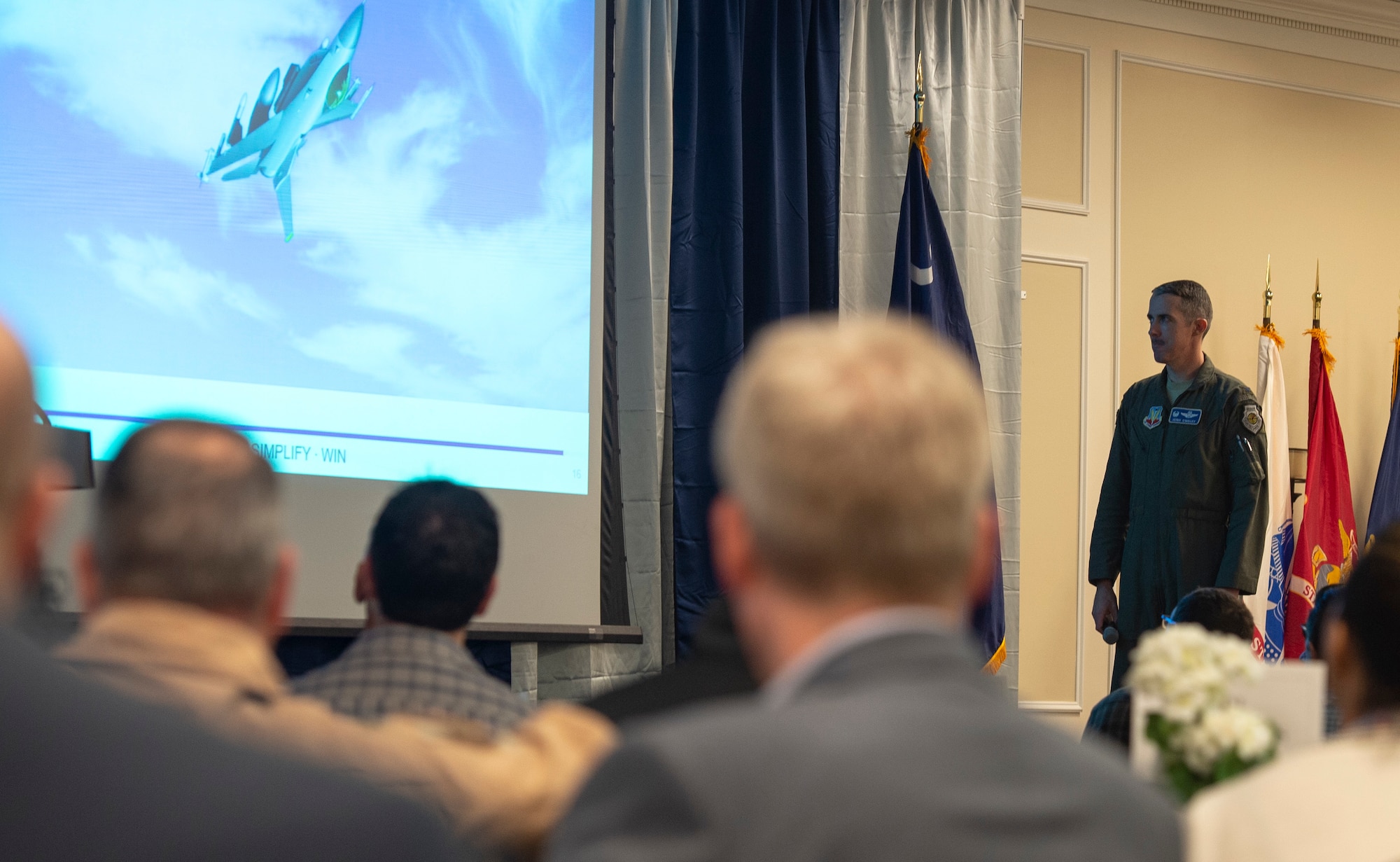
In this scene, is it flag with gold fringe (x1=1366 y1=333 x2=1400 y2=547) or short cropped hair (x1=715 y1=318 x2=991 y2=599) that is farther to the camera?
flag with gold fringe (x1=1366 y1=333 x2=1400 y2=547)

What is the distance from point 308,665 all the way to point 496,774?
2626 mm

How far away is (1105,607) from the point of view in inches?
175

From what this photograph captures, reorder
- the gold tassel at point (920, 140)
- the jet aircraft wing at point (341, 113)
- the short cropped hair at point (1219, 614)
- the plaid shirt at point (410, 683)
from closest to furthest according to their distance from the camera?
the plaid shirt at point (410, 683) < the short cropped hair at point (1219, 614) < the jet aircraft wing at point (341, 113) < the gold tassel at point (920, 140)

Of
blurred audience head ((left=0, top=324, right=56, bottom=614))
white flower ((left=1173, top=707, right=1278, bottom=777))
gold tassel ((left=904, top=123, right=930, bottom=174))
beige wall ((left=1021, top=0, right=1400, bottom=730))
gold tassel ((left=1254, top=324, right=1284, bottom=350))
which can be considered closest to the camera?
blurred audience head ((left=0, top=324, right=56, bottom=614))

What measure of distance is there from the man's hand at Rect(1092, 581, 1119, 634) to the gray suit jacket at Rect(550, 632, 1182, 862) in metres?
3.81

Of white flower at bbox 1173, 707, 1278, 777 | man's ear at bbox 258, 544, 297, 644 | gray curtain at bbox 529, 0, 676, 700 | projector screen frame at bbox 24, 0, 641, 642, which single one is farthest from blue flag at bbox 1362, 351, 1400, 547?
man's ear at bbox 258, 544, 297, 644

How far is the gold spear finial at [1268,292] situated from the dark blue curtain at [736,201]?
2.11m

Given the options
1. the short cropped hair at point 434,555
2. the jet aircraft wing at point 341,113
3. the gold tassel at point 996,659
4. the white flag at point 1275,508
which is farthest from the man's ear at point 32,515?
the white flag at point 1275,508

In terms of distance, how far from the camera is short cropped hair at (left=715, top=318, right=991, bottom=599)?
2.68ft

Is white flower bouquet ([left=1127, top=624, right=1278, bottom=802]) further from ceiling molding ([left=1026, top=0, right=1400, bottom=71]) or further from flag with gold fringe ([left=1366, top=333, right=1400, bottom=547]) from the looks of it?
flag with gold fringe ([left=1366, top=333, right=1400, bottom=547])

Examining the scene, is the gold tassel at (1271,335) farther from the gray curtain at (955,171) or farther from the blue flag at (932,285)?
the blue flag at (932,285)

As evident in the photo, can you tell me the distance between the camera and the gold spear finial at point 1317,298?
5754mm

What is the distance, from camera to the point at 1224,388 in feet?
14.3

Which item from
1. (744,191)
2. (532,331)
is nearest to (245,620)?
(532,331)
